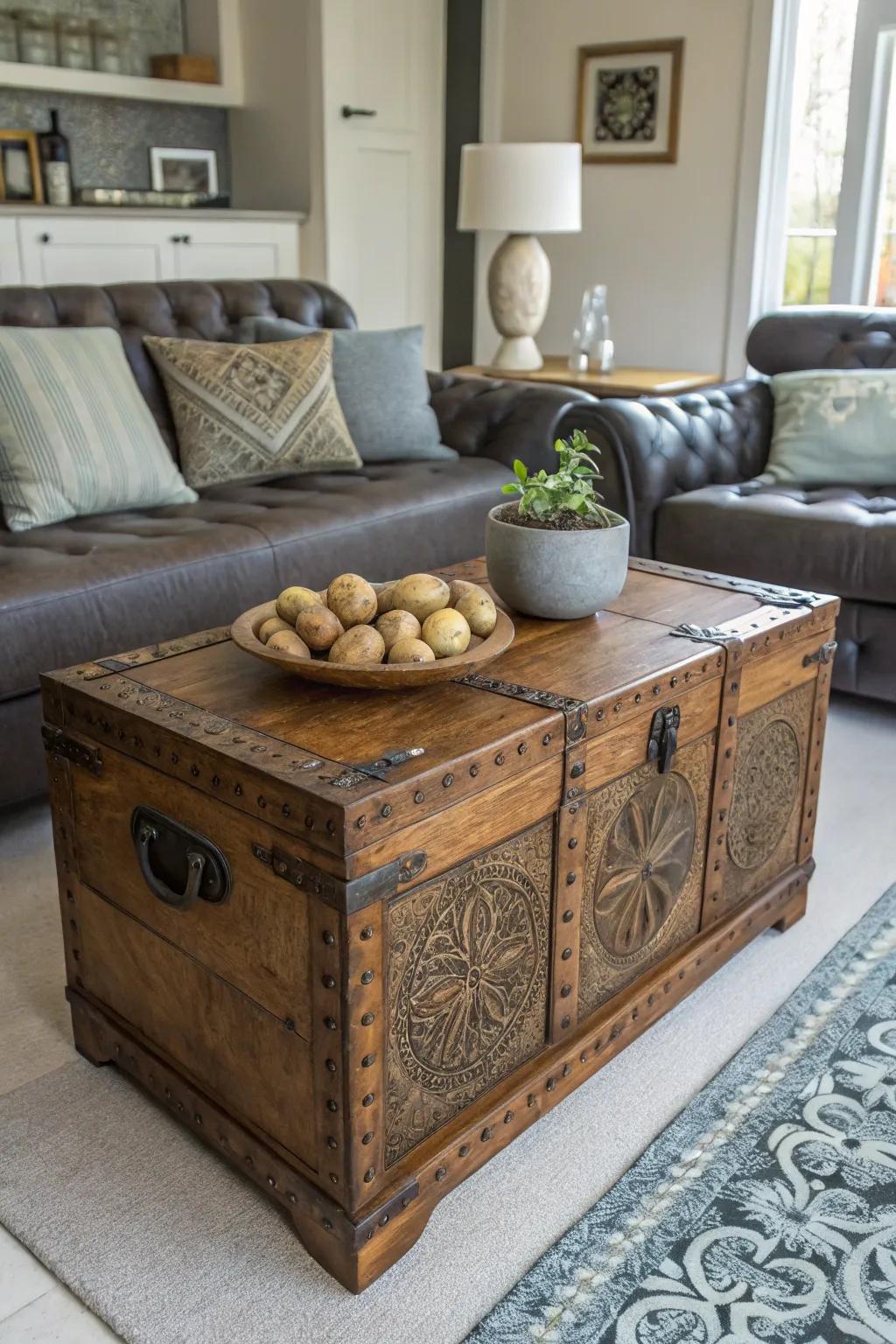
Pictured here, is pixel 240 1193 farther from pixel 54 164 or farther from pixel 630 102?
pixel 630 102

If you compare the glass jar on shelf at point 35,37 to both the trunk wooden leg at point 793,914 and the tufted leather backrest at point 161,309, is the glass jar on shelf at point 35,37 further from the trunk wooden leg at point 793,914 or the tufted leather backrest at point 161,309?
the trunk wooden leg at point 793,914

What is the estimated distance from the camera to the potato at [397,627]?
1.39 meters

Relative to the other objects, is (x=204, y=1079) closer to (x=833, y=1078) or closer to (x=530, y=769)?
(x=530, y=769)

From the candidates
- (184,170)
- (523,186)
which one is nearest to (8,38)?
(184,170)

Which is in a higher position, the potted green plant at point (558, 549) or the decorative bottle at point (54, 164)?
the decorative bottle at point (54, 164)

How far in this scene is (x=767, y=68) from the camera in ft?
13.3

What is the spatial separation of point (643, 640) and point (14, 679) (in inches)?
41.4

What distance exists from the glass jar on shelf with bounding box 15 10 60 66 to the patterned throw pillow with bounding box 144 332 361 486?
6.80 feet

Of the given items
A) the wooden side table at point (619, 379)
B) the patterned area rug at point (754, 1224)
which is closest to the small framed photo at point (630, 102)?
the wooden side table at point (619, 379)

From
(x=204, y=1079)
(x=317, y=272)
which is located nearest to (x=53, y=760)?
(x=204, y=1079)

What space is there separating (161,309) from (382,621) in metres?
1.81

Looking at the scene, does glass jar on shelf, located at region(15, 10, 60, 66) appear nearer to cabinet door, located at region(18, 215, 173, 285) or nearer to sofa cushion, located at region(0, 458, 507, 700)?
cabinet door, located at region(18, 215, 173, 285)

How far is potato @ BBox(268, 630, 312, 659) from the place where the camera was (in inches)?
54.2

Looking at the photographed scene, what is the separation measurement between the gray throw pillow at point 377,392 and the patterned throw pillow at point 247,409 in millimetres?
111
